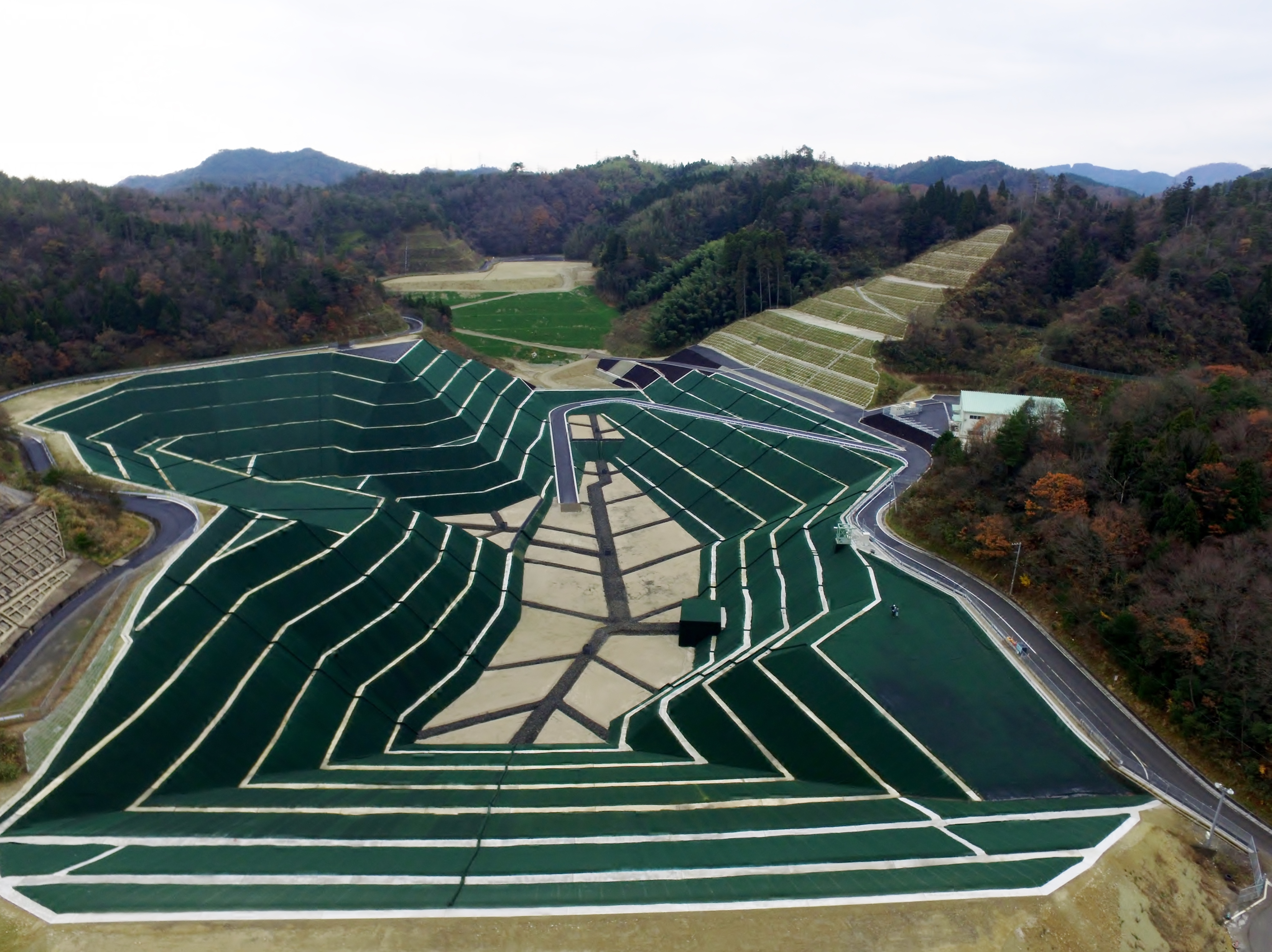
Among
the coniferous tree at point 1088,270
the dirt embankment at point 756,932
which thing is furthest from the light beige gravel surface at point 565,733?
the coniferous tree at point 1088,270

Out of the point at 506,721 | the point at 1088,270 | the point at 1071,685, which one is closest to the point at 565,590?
the point at 506,721

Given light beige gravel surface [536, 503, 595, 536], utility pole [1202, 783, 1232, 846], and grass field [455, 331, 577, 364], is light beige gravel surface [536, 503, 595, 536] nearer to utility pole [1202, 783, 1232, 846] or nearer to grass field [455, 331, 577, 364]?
grass field [455, 331, 577, 364]

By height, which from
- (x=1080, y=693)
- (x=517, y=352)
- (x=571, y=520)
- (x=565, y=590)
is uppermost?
(x=517, y=352)

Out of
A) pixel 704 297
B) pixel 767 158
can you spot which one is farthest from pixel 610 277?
pixel 767 158

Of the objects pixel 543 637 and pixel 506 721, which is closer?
pixel 506 721

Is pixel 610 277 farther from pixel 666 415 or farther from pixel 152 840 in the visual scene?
pixel 152 840

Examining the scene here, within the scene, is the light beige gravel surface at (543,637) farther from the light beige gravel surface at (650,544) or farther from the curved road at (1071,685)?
the curved road at (1071,685)

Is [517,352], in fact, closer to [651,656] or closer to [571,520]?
[571,520]
